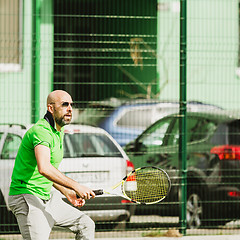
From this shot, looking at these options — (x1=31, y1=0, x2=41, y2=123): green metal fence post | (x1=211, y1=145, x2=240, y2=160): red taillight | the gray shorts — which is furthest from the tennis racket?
(x1=211, y1=145, x2=240, y2=160): red taillight

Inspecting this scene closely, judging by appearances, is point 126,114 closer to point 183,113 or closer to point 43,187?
point 183,113

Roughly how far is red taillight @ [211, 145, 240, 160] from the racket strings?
11.3 feet

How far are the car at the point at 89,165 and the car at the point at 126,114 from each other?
321 mm

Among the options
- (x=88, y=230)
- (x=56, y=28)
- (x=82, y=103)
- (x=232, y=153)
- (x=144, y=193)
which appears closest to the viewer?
(x=88, y=230)

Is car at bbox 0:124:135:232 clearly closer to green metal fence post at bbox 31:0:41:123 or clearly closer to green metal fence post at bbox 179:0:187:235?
green metal fence post at bbox 31:0:41:123

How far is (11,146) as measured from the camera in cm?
951

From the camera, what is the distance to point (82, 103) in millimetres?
9305

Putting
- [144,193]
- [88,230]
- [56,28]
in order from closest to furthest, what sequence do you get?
[88,230] < [144,193] < [56,28]

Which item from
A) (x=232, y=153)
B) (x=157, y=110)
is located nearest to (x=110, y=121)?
(x=157, y=110)

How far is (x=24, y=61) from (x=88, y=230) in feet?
14.4

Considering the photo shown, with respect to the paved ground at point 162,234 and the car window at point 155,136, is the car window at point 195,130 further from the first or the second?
the paved ground at point 162,234

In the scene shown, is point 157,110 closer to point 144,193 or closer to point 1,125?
point 1,125

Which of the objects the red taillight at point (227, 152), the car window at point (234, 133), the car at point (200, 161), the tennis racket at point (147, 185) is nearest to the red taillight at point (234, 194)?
the car at point (200, 161)

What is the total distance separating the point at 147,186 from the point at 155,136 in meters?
3.01
